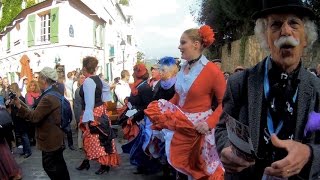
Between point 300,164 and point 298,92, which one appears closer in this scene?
point 300,164

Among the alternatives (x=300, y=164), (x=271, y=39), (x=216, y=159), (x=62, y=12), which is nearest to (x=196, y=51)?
(x=216, y=159)

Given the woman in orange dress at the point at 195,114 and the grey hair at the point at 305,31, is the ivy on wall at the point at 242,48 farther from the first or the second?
the grey hair at the point at 305,31

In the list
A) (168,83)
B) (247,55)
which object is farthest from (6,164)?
(247,55)

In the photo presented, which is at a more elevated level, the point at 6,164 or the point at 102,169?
the point at 6,164

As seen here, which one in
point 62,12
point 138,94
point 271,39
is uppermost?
point 62,12

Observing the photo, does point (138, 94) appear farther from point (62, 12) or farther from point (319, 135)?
point (62, 12)

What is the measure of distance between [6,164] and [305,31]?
20.1ft

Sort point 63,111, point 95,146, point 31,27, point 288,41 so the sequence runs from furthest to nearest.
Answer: point 31,27 < point 95,146 < point 63,111 < point 288,41

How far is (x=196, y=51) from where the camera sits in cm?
464

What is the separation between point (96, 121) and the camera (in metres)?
7.46

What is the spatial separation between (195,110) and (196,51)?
2.03 feet

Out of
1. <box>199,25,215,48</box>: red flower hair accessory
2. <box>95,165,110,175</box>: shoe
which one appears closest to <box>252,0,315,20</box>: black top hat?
<box>199,25,215,48</box>: red flower hair accessory

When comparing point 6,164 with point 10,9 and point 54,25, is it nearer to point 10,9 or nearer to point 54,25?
point 54,25

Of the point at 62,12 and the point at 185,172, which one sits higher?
the point at 62,12
